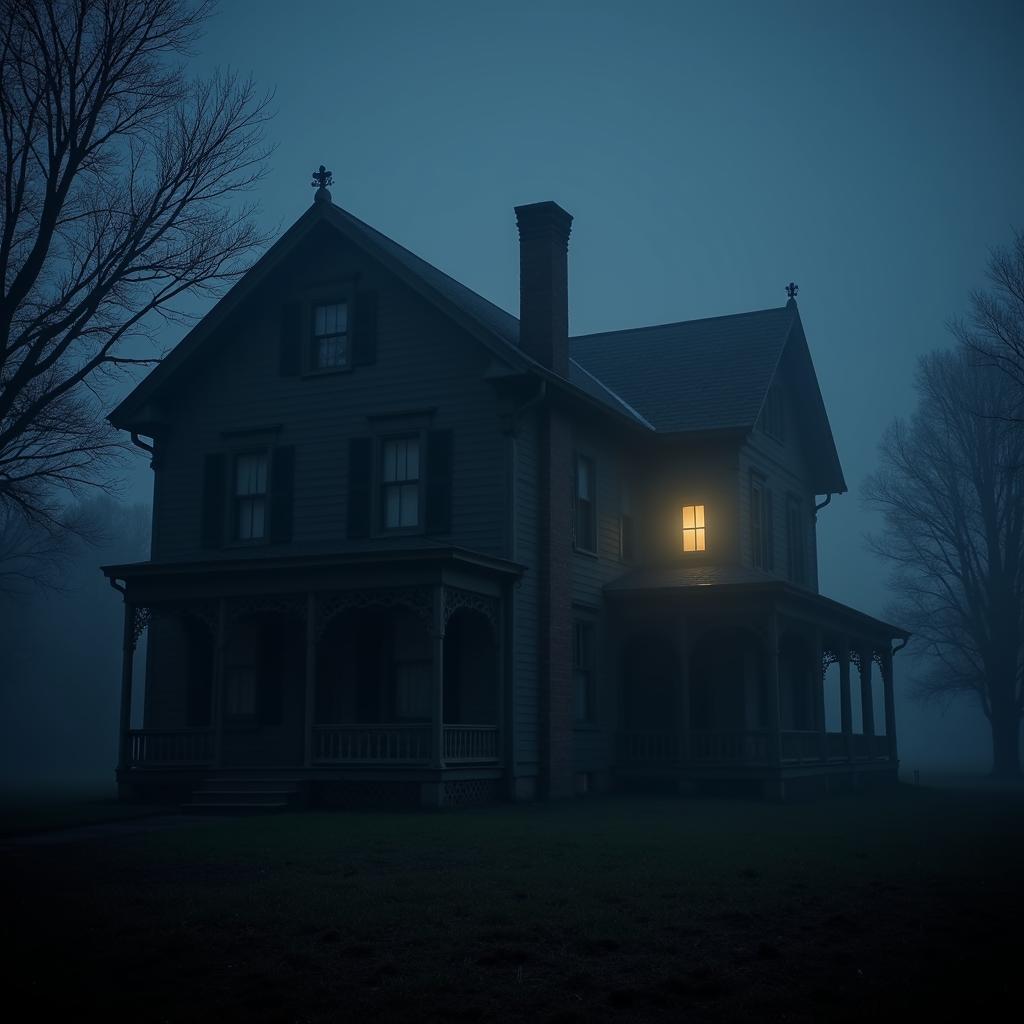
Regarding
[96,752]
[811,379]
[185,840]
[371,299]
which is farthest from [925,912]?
[96,752]

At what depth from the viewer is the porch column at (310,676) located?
21.5 meters

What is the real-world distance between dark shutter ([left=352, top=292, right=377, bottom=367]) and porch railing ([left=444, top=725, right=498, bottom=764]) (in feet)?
25.3

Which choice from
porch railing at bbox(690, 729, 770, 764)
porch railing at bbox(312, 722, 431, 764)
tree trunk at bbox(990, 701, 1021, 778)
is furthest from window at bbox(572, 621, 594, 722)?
tree trunk at bbox(990, 701, 1021, 778)

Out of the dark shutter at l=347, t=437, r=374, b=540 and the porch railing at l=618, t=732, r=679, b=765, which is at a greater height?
the dark shutter at l=347, t=437, r=374, b=540

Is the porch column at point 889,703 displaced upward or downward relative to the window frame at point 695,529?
downward

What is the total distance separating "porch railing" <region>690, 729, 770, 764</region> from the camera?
2591 cm

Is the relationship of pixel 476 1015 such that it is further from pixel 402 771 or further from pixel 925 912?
pixel 402 771

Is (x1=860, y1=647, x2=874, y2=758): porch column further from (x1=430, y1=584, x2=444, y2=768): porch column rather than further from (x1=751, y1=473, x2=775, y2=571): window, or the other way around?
(x1=430, y1=584, x2=444, y2=768): porch column

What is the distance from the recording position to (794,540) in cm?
3416

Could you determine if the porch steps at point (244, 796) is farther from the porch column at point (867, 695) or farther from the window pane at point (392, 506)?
the porch column at point (867, 695)

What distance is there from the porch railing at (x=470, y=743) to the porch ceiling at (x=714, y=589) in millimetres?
5495

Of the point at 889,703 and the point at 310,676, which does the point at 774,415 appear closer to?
the point at 889,703

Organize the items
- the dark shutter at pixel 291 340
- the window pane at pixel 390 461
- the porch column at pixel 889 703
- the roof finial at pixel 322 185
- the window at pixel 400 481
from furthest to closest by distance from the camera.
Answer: the porch column at pixel 889 703 → the dark shutter at pixel 291 340 → the roof finial at pixel 322 185 → the window pane at pixel 390 461 → the window at pixel 400 481

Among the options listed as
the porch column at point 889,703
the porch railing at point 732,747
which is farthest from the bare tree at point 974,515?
the porch railing at point 732,747
